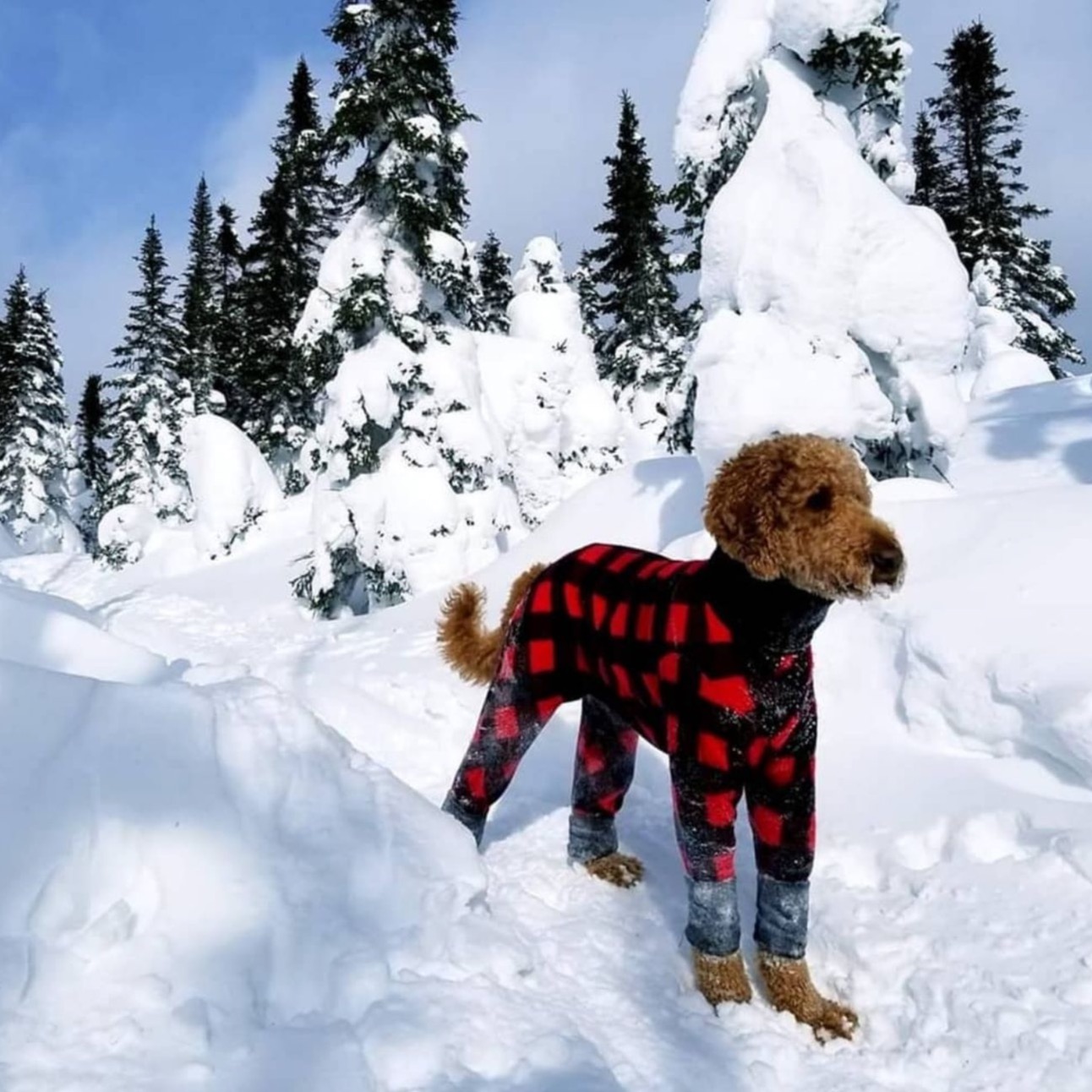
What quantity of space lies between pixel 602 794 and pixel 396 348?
32.8ft

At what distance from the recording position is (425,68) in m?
12.7

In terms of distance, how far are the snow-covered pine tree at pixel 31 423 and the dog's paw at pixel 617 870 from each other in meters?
34.9

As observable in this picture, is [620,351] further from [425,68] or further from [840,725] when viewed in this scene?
[840,725]

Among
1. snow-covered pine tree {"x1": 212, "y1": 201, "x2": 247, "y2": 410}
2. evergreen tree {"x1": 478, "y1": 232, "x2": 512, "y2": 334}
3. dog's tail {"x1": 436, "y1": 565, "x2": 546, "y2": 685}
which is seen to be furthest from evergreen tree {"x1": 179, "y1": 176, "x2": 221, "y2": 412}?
dog's tail {"x1": 436, "y1": 565, "x2": 546, "y2": 685}

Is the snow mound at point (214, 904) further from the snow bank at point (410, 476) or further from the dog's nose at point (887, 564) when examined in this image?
the snow bank at point (410, 476)

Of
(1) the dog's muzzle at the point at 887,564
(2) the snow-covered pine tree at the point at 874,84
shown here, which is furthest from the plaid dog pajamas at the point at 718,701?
(2) the snow-covered pine tree at the point at 874,84

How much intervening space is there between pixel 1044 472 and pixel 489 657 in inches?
292

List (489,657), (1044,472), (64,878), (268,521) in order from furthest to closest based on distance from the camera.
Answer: (268,521), (1044,472), (489,657), (64,878)

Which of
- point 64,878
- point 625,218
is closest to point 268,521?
point 625,218

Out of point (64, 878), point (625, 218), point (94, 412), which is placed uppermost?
point (625, 218)

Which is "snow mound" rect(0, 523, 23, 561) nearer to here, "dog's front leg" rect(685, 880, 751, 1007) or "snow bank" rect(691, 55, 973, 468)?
"snow bank" rect(691, 55, 973, 468)

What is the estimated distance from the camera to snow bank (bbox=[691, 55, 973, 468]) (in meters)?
7.75

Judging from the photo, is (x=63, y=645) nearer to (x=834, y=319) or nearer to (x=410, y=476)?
(x=834, y=319)

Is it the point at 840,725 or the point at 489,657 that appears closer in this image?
the point at 489,657
